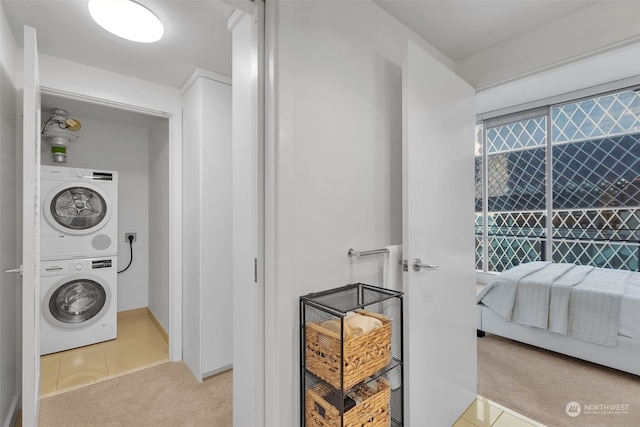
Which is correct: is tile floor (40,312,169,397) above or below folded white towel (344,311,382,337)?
below

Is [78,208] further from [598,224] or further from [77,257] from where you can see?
[598,224]

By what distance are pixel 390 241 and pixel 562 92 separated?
158 inches

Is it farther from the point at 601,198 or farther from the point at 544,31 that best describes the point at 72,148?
the point at 601,198

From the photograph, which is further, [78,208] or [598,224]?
[598,224]

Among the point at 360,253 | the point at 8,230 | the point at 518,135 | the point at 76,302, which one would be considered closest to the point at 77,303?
the point at 76,302

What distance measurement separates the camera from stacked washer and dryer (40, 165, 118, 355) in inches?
109

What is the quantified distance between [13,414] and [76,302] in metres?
1.21

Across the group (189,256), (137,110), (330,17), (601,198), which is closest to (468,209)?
(330,17)

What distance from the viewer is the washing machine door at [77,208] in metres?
2.79

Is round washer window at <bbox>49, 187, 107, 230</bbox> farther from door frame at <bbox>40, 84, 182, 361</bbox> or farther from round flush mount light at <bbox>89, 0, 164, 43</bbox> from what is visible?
round flush mount light at <bbox>89, 0, 164, 43</bbox>

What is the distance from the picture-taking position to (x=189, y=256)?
8.22ft

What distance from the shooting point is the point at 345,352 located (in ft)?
3.76

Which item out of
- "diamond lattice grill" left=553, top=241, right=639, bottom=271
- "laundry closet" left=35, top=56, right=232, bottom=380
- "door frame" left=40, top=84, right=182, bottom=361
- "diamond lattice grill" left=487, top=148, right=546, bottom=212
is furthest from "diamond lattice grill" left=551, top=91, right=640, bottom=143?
"door frame" left=40, top=84, right=182, bottom=361

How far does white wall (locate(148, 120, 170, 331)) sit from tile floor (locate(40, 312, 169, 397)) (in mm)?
229
